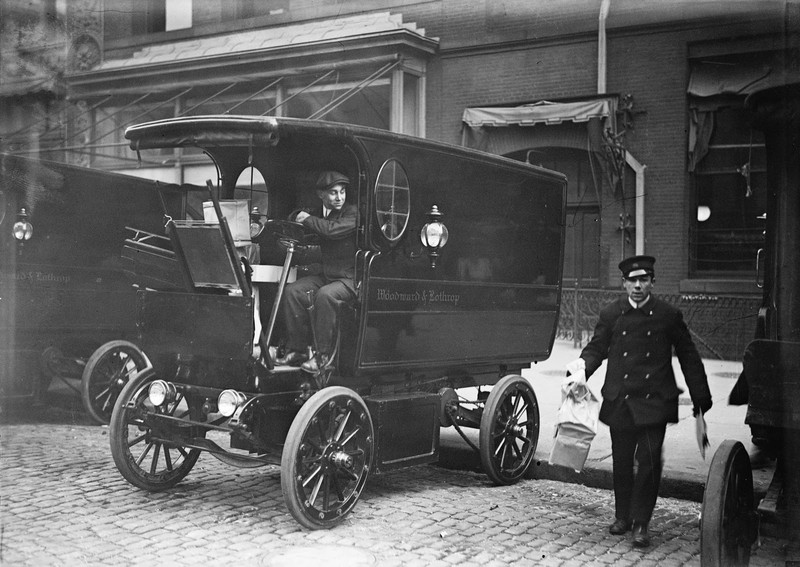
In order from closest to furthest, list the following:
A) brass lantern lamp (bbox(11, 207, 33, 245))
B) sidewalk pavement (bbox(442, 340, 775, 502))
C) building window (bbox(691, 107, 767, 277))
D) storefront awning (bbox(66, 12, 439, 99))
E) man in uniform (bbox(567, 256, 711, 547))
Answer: man in uniform (bbox(567, 256, 711, 547)), sidewalk pavement (bbox(442, 340, 775, 502)), brass lantern lamp (bbox(11, 207, 33, 245)), building window (bbox(691, 107, 767, 277)), storefront awning (bbox(66, 12, 439, 99))

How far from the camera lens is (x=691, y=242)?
1111 cm

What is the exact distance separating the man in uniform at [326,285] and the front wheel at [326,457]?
391mm

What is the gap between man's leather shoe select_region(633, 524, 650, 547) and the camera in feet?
17.0

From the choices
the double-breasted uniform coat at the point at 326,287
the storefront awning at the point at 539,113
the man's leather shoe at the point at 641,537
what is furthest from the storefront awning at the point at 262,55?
the man's leather shoe at the point at 641,537

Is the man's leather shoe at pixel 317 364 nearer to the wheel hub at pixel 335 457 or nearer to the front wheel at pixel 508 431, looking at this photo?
the wheel hub at pixel 335 457

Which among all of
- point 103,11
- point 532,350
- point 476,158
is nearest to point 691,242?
point 532,350

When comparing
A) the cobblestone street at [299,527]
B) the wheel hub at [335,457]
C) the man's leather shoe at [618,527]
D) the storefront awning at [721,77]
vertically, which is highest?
the storefront awning at [721,77]

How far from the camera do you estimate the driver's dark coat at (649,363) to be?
5.33 metres

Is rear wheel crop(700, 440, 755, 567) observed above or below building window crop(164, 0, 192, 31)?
below

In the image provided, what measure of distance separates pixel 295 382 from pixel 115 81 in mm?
10732

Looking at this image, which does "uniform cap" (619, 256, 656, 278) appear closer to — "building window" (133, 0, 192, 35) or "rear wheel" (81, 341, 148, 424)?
"rear wheel" (81, 341, 148, 424)

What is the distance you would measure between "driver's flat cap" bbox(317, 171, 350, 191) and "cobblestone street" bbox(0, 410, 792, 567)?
2.38 metres

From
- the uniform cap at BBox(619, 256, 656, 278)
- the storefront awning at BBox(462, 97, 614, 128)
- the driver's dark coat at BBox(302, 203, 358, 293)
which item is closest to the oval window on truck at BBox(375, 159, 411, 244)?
the driver's dark coat at BBox(302, 203, 358, 293)

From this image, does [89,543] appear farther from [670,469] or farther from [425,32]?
[425,32]
